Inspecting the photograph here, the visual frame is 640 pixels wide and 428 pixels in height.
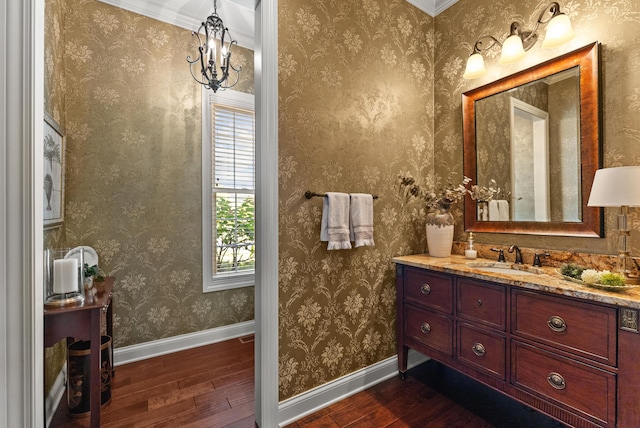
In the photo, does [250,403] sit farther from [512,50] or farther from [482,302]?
[512,50]

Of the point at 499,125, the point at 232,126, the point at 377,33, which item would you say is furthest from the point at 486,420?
the point at 232,126

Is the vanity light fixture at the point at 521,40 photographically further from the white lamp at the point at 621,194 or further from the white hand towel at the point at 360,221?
the white hand towel at the point at 360,221

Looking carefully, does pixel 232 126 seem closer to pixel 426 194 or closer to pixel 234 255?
pixel 234 255

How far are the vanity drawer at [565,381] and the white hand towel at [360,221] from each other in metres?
0.96

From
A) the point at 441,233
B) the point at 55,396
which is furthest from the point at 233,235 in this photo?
the point at 441,233

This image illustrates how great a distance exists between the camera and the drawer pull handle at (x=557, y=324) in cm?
131

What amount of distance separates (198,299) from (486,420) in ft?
7.73

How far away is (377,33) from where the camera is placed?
6.81 feet

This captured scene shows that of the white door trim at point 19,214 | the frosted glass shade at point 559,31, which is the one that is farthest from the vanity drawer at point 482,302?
the white door trim at point 19,214

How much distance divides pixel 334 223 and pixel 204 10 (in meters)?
2.32

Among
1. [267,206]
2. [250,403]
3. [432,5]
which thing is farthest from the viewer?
[432,5]

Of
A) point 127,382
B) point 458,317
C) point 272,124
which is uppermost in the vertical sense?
point 272,124

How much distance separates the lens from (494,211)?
2.06 m

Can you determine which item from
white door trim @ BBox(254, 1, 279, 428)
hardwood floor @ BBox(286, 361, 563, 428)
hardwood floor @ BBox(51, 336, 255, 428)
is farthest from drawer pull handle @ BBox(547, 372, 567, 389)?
hardwood floor @ BBox(51, 336, 255, 428)
